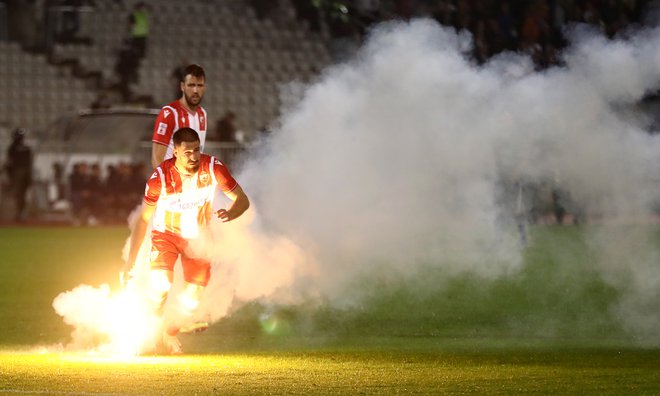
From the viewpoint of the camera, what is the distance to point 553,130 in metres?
13.5

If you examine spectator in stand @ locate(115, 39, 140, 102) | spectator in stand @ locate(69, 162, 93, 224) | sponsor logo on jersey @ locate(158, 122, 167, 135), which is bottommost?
sponsor logo on jersey @ locate(158, 122, 167, 135)

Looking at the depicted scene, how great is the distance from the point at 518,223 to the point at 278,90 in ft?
67.4

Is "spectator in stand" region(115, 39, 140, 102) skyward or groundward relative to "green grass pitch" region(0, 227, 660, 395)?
skyward

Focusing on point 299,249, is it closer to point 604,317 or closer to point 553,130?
point 553,130

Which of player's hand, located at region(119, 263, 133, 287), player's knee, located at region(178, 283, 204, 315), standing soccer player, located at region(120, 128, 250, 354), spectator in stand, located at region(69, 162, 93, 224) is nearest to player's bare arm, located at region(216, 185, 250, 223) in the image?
standing soccer player, located at region(120, 128, 250, 354)

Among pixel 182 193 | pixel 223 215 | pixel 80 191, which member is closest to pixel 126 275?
pixel 182 193

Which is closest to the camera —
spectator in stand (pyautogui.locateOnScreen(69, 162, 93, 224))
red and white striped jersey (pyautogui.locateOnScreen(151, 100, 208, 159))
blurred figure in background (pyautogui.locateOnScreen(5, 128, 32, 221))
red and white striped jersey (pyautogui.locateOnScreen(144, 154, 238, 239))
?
red and white striped jersey (pyautogui.locateOnScreen(144, 154, 238, 239))

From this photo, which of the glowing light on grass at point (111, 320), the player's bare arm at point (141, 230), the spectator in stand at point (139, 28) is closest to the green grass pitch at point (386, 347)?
the glowing light on grass at point (111, 320)

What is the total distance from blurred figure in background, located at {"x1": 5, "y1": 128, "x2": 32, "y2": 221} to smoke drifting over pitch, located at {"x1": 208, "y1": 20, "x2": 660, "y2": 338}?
2049cm

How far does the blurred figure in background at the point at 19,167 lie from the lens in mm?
33781

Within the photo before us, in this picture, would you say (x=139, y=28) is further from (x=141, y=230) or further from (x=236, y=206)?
(x=236, y=206)

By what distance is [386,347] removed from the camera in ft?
39.8

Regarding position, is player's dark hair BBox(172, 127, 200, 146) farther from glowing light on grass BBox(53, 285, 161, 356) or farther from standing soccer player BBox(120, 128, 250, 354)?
glowing light on grass BBox(53, 285, 161, 356)

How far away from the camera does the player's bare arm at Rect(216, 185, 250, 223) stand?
10.8m
